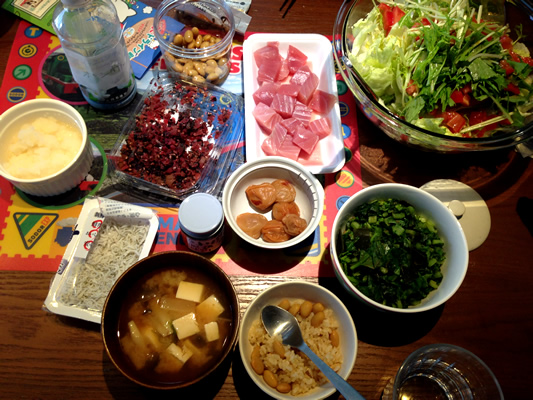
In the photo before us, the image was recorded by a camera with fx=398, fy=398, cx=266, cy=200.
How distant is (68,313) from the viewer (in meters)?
1.56

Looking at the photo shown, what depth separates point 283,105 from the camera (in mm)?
2031

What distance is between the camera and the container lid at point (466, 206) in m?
1.86

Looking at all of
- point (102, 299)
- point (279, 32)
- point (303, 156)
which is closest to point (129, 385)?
point (102, 299)

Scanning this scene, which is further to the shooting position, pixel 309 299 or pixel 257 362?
pixel 309 299

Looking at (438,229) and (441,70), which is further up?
(441,70)

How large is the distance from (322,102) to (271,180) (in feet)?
1.70

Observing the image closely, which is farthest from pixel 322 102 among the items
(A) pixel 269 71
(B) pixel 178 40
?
(B) pixel 178 40

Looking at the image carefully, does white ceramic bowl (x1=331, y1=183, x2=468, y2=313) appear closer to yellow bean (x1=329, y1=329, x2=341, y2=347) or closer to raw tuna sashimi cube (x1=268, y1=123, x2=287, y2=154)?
yellow bean (x1=329, y1=329, x2=341, y2=347)

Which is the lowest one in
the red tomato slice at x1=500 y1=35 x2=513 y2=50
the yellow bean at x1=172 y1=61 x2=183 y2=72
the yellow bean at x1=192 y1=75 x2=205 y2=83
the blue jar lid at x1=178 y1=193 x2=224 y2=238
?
the blue jar lid at x1=178 y1=193 x2=224 y2=238

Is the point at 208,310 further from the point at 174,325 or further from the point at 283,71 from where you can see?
the point at 283,71

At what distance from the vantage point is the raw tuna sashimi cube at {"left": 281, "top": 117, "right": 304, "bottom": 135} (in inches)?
78.8

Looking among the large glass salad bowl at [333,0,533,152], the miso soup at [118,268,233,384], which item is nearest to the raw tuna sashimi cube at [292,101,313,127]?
the large glass salad bowl at [333,0,533,152]

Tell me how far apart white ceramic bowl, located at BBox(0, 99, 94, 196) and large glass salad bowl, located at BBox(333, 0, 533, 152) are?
127cm

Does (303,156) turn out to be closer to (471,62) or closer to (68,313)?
(471,62)
